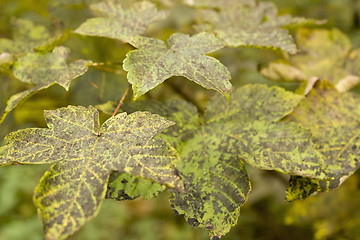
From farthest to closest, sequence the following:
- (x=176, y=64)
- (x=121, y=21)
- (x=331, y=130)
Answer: (x=121, y=21) < (x=331, y=130) < (x=176, y=64)

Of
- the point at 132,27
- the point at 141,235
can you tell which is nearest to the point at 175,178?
the point at 132,27

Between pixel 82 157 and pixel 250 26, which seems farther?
pixel 250 26

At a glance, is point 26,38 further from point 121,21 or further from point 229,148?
point 229,148

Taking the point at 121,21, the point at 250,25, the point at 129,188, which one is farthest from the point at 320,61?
the point at 129,188

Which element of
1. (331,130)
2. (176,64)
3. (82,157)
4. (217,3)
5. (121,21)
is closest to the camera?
(82,157)

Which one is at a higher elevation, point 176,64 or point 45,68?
point 176,64

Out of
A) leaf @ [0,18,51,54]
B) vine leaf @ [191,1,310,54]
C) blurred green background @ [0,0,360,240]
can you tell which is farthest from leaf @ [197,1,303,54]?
leaf @ [0,18,51,54]

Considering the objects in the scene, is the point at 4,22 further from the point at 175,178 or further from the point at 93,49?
the point at 175,178
